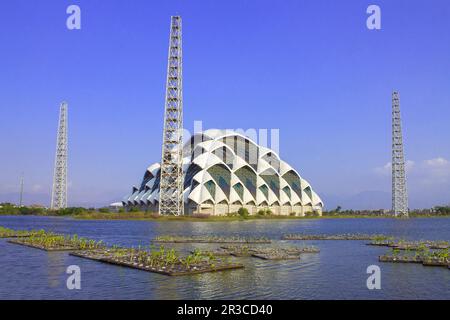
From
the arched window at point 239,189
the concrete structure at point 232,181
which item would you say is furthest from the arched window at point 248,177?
the arched window at point 239,189

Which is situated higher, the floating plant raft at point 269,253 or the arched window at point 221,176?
the arched window at point 221,176

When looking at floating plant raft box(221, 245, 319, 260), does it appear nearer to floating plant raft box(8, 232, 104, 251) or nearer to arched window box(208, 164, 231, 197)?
floating plant raft box(8, 232, 104, 251)

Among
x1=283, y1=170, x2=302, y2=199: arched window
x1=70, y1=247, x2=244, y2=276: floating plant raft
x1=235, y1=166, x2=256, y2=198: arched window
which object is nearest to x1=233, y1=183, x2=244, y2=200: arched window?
x1=235, y1=166, x2=256, y2=198: arched window

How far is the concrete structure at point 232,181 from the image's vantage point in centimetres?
11494

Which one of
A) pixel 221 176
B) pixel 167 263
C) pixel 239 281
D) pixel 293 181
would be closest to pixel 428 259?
pixel 239 281

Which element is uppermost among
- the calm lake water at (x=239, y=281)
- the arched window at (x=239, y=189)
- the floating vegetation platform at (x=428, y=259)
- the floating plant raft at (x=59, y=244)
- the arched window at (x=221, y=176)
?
the arched window at (x=221, y=176)

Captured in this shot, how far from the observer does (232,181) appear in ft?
389

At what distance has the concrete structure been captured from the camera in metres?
115

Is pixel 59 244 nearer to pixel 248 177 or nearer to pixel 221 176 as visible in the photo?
pixel 221 176

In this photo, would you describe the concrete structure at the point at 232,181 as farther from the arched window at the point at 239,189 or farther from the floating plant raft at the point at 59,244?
the floating plant raft at the point at 59,244

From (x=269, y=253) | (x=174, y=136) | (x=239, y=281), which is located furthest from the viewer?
(x=174, y=136)
